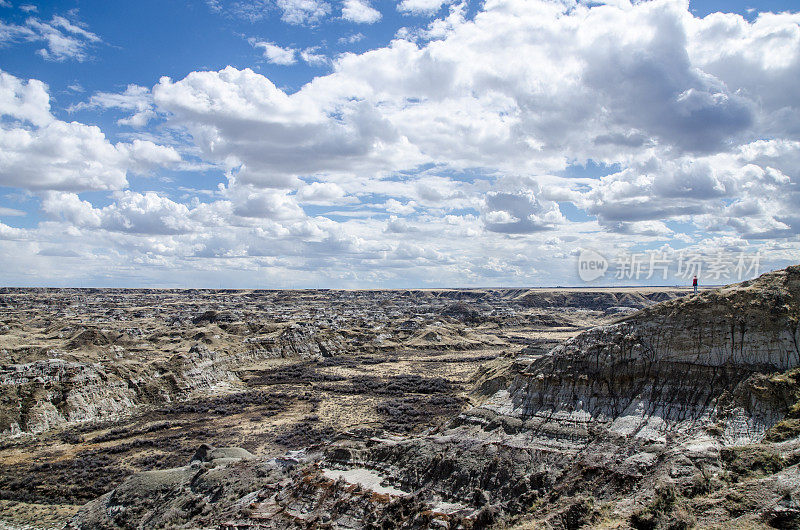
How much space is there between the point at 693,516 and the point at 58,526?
26.9 meters

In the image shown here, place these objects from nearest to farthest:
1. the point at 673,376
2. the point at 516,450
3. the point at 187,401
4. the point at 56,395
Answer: the point at 516,450 < the point at 673,376 < the point at 56,395 < the point at 187,401

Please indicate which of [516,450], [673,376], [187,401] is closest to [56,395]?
[187,401]

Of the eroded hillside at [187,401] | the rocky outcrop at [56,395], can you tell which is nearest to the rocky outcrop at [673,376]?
the eroded hillside at [187,401]

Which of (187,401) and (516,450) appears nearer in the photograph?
(516,450)

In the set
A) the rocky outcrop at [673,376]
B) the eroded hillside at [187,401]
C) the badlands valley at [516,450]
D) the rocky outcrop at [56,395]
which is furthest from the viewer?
the rocky outcrop at [56,395]

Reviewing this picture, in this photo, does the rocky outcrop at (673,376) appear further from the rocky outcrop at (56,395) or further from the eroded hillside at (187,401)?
the rocky outcrop at (56,395)

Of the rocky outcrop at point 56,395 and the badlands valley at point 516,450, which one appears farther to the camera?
the rocky outcrop at point 56,395

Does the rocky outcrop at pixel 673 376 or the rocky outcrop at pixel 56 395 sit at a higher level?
the rocky outcrop at pixel 673 376

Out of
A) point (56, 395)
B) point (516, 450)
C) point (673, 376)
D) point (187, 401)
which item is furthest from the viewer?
point (187, 401)

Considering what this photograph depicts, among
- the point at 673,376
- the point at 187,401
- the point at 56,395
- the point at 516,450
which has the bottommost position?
the point at 187,401

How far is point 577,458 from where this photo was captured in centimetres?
1909

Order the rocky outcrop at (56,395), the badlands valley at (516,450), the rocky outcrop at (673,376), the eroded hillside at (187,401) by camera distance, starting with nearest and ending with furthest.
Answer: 1. the badlands valley at (516,450)
2. the rocky outcrop at (673,376)
3. the eroded hillside at (187,401)
4. the rocky outcrop at (56,395)

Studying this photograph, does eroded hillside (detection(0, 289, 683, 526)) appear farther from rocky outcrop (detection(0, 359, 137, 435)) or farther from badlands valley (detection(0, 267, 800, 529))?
badlands valley (detection(0, 267, 800, 529))

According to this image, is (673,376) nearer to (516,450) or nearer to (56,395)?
(516,450)
